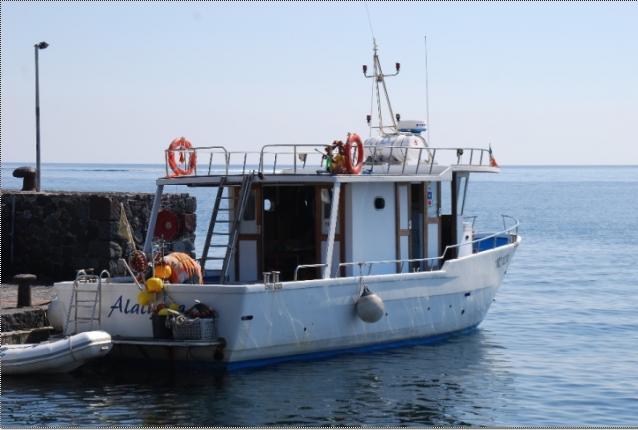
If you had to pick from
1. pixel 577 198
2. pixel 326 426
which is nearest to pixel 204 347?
pixel 326 426

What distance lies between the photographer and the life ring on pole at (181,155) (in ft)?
60.6

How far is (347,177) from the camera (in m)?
17.4

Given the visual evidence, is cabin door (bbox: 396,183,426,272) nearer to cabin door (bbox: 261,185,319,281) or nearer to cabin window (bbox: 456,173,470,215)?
cabin window (bbox: 456,173,470,215)

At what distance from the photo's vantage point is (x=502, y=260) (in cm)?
2111

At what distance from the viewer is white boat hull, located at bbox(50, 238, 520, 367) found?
51.3 ft

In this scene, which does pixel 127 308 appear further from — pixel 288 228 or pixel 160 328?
pixel 288 228

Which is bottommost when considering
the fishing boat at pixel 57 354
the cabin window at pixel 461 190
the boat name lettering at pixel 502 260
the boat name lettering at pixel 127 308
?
the fishing boat at pixel 57 354

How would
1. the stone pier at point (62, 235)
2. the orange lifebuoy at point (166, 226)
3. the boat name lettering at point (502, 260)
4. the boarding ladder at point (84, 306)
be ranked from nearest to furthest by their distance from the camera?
the boarding ladder at point (84, 306)
the orange lifebuoy at point (166, 226)
the boat name lettering at point (502, 260)
the stone pier at point (62, 235)

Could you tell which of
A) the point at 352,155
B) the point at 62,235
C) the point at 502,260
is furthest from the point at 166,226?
the point at 502,260

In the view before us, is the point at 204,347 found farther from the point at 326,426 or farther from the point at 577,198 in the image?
the point at 577,198

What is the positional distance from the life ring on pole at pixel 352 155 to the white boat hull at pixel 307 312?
1637mm

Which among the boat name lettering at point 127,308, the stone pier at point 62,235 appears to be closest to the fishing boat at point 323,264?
the boat name lettering at point 127,308

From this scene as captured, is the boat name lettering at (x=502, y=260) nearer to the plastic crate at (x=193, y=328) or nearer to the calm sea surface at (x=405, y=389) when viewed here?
the calm sea surface at (x=405, y=389)

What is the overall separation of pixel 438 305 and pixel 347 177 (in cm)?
293
